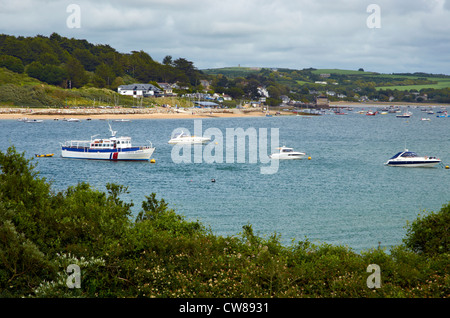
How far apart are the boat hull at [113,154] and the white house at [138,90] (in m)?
116

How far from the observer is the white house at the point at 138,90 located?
7067 inches

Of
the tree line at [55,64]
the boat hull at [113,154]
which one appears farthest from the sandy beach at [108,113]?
the boat hull at [113,154]

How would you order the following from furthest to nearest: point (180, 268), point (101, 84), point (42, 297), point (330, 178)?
point (101, 84) → point (330, 178) → point (180, 268) → point (42, 297)

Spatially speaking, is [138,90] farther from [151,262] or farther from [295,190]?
[151,262]

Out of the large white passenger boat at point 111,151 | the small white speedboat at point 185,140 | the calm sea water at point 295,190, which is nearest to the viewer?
the calm sea water at point 295,190

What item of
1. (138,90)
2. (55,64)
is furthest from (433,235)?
(55,64)

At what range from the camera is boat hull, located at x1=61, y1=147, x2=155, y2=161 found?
6366cm

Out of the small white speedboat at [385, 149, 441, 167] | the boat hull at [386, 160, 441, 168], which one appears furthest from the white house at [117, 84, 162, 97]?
the boat hull at [386, 160, 441, 168]

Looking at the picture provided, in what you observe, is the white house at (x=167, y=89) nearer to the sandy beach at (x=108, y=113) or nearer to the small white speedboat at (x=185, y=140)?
the sandy beach at (x=108, y=113)

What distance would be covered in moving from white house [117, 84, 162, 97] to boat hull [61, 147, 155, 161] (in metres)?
116

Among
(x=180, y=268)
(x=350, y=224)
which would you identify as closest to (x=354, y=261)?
(x=180, y=268)
